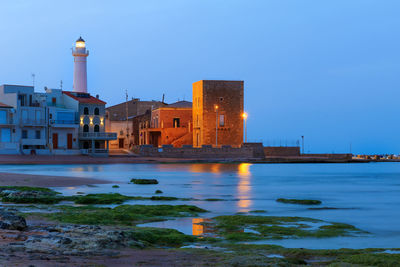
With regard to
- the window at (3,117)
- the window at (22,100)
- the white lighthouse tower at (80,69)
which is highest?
the white lighthouse tower at (80,69)

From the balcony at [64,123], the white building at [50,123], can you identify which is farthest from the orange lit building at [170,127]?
the balcony at [64,123]

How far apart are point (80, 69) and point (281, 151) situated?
29.4m

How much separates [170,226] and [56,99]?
172 ft

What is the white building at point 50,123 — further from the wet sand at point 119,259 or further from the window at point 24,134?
the wet sand at point 119,259

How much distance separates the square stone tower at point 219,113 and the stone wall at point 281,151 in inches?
319

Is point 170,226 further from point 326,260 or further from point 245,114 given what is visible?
point 245,114

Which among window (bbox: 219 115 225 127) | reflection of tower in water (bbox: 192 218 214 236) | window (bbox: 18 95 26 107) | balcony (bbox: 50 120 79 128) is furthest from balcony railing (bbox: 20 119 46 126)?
reflection of tower in water (bbox: 192 218 214 236)

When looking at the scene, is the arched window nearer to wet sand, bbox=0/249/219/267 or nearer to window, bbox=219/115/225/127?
window, bbox=219/115/225/127

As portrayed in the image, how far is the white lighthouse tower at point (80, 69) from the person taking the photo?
240 feet

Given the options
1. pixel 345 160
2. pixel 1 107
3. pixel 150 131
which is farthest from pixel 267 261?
pixel 345 160

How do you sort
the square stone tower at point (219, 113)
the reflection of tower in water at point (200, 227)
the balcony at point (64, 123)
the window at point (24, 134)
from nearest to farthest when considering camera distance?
the reflection of tower in water at point (200, 227) → the window at point (24, 134) → the balcony at point (64, 123) → the square stone tower at point (219, 113)

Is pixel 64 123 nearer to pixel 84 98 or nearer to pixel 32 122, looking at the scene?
pixel 32 122

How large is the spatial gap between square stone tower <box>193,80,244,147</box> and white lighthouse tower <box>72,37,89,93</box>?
16494 millimetres

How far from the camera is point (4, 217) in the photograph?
35.6 ft
